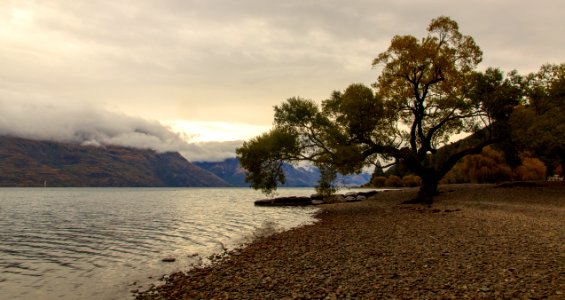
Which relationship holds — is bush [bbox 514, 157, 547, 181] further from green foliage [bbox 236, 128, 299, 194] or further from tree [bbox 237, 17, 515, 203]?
green foliage [bbox 236, 128, 299, 194]

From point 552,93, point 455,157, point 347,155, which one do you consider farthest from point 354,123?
point 552,93

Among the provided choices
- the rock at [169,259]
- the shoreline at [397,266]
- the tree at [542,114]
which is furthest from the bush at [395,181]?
the rock at [169,259]

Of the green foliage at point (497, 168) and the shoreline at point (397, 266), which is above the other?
the green foliage at point (497, 168)

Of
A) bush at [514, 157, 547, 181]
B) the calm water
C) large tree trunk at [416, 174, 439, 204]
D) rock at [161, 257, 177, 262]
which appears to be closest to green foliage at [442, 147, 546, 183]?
bush at [514, 157, 547, 181]

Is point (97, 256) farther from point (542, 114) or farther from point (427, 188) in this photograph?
point (542, 114)

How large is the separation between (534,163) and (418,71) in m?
56.3

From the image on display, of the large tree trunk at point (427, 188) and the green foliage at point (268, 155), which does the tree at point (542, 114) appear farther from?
the green foliage at point (268, 155)

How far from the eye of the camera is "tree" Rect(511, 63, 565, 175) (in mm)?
39500

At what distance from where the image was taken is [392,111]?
42.6 m

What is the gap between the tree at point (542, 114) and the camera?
39.5 metres

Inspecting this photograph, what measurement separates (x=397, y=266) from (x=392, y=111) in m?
32.0

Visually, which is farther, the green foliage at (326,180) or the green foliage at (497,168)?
the green foliage at (497,168)

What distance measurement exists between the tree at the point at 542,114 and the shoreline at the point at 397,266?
65.1ft

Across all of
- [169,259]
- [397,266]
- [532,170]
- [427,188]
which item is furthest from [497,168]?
[169,259]
